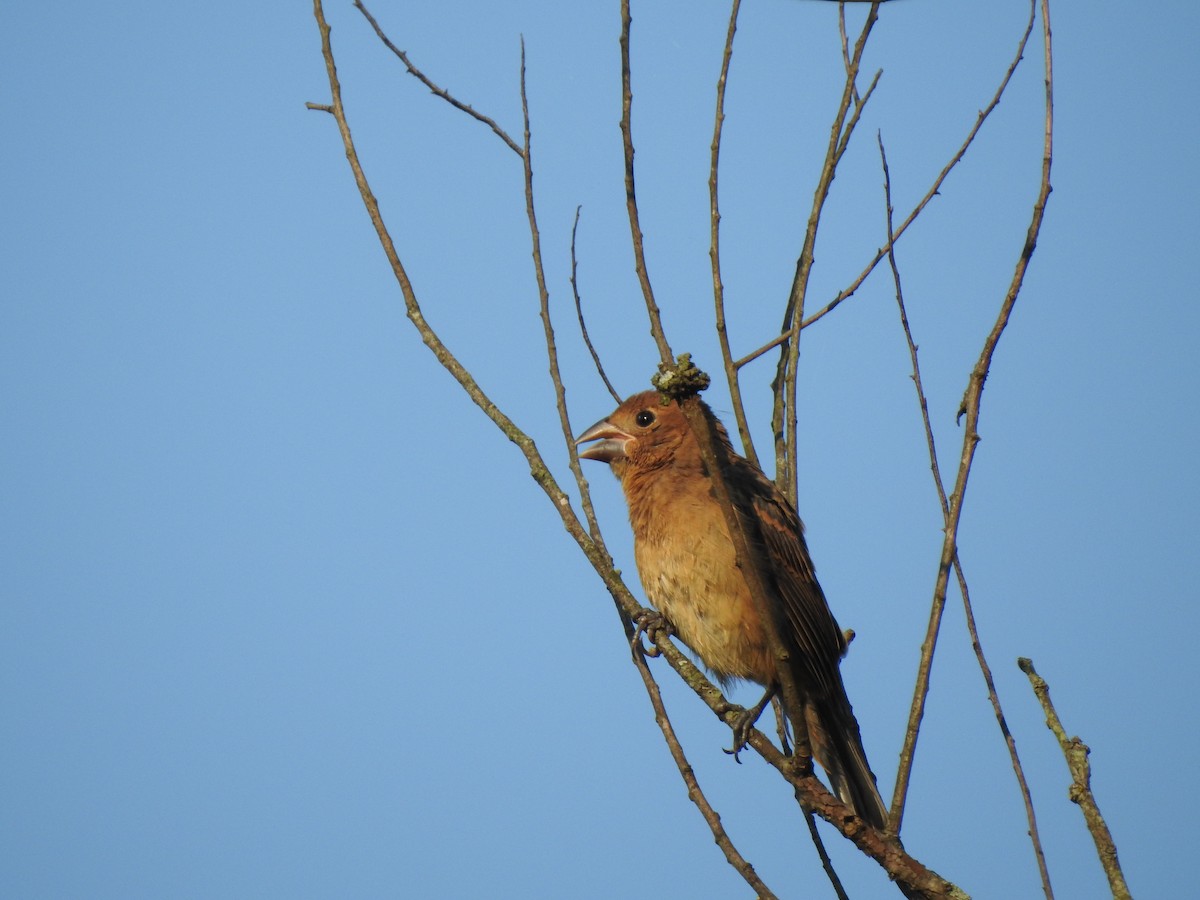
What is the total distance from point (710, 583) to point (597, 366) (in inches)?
37.9

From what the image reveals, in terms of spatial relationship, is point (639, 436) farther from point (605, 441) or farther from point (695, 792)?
point (695, 792)

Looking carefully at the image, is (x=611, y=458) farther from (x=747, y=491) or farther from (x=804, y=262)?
(x=804, y=262)

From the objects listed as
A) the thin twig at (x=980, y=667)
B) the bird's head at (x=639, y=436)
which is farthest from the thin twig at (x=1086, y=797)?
the bird's head at (x=639, y=436)

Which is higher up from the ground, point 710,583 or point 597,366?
point 597,366

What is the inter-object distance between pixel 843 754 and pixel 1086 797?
6.07 ft

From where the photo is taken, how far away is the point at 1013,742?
3.19 meters

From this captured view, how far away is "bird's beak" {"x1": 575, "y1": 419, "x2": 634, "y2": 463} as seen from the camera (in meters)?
5.26

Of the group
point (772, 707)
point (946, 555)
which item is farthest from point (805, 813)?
point (772, 707)

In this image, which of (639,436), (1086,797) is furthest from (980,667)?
(639,436)

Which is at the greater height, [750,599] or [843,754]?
[750,599]

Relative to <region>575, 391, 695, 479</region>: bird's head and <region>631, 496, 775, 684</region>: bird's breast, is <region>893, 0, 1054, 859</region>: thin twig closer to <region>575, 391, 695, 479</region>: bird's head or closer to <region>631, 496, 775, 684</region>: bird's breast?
<region>631, 496, 775, 684</region>: bird's breast

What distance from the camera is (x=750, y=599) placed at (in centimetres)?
440

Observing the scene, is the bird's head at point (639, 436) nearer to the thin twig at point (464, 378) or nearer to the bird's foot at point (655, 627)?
the bird's foot at point (655, 627)

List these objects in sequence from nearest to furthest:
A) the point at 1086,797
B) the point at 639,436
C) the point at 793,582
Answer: the point at 1086,797
the point at 793,582
the point at 639,436
